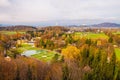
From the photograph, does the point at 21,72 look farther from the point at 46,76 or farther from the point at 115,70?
the point at 115,70

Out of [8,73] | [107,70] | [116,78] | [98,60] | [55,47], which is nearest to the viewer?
[8,73]

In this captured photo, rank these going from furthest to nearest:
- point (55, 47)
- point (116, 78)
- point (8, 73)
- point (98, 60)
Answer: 1. point (55, 47)
2. point (98, 60)
3. point (116, 78)
4. point (8, 73)

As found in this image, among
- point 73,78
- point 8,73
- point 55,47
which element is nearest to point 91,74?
point 73,78

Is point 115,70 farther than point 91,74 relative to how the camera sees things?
Yes

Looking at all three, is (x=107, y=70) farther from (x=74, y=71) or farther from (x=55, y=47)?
(x=55, y=47)

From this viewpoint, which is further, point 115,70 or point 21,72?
point 115,70

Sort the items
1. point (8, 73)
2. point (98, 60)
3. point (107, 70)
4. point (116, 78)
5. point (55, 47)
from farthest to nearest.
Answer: point (55, 47)
point (98, 60)
point (107, 70)
point (116, 78)
point (8, 73)

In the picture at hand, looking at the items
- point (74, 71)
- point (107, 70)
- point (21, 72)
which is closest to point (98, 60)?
point (107, 70)

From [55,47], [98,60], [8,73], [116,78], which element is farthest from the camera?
[55,47]
